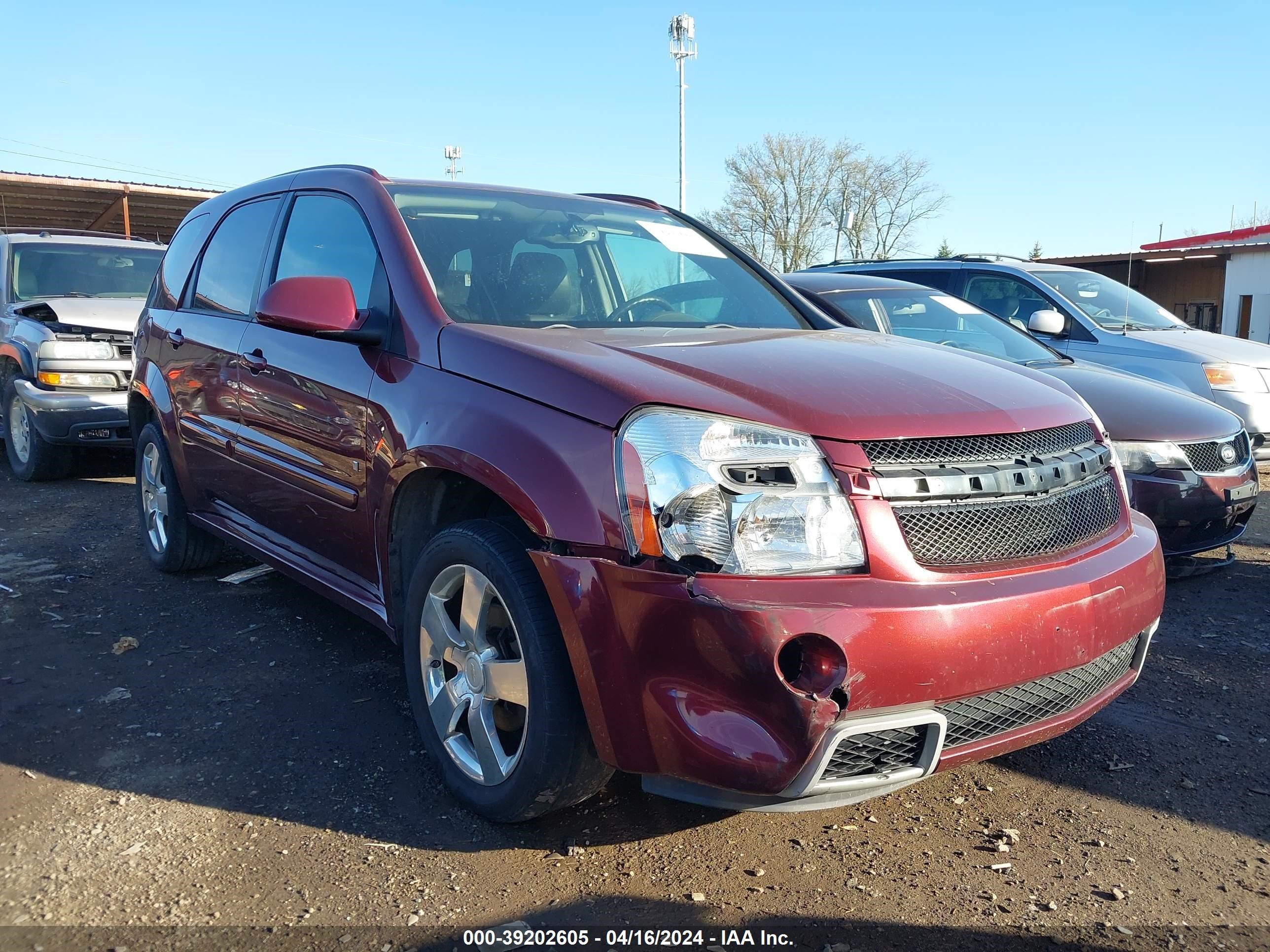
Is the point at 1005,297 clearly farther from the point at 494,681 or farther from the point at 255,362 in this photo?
the point at 494,681

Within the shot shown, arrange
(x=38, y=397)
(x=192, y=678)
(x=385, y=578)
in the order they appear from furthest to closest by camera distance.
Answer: (x=38, y=397) → (x=192, y=678) → (x=385, y=578)

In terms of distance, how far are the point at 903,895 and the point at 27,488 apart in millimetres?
7464

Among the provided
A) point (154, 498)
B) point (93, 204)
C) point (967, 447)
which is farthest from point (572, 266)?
point (93, 204)

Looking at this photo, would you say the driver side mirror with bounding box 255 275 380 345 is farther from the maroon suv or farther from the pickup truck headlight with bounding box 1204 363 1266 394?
the pickup truck headlight with bounding box 1204 363 1266 394

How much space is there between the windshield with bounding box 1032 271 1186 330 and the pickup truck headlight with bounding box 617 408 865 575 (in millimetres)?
6211

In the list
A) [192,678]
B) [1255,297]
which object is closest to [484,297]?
[192,678]

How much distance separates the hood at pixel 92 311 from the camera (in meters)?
7.71

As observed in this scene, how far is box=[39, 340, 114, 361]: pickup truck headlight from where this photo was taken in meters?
7.47

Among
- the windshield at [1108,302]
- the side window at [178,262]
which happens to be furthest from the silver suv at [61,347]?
the windshield at [1108,302]

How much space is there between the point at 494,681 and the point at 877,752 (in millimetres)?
981

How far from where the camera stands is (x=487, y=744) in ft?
8.71

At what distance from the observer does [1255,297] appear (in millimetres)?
23703

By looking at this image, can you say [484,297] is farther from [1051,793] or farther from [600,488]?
[1051,793]

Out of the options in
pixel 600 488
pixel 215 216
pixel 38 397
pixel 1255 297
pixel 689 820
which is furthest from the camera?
pixel 1255 297
